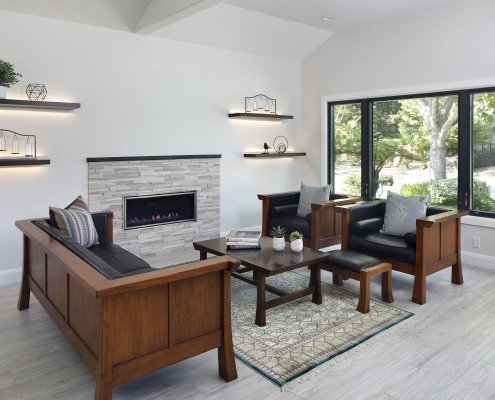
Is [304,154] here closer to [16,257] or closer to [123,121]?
[123,121]

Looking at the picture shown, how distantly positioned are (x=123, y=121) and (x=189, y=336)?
3.34 metres

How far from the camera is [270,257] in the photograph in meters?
3.63

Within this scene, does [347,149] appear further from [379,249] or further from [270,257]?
[270,257]

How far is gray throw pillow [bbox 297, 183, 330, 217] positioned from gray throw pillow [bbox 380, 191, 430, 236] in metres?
1.08

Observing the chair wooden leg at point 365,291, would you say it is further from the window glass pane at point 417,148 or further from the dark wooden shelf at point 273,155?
the dark wooden shelf at point 273,155

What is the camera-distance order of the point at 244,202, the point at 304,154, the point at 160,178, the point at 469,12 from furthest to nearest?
the point at 304,154 → the point at 244,202 → the point at 160,178 → the point at 469,12

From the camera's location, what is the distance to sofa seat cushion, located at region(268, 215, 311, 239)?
502 cm

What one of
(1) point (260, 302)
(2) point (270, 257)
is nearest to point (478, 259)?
(2) point (270, 257)

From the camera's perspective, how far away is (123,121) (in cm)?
507

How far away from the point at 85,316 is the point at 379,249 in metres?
2.79

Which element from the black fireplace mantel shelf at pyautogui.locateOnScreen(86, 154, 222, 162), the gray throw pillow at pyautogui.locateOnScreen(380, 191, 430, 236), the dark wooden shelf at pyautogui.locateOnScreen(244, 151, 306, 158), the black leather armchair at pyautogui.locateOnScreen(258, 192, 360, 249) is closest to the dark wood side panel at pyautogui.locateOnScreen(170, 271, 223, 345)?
the gray throw pillow at pyautogui.locateOnScreen(380, 191, 430, 236)

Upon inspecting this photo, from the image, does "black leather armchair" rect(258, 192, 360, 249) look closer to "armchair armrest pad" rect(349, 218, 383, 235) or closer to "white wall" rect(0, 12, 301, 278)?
"armchair armrest pad" rect(349, 218, 383, 235)

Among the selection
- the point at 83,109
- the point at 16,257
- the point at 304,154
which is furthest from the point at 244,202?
the point at 16,257

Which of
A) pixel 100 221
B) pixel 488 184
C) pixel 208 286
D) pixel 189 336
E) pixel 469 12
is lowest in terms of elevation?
pixel 189 336
